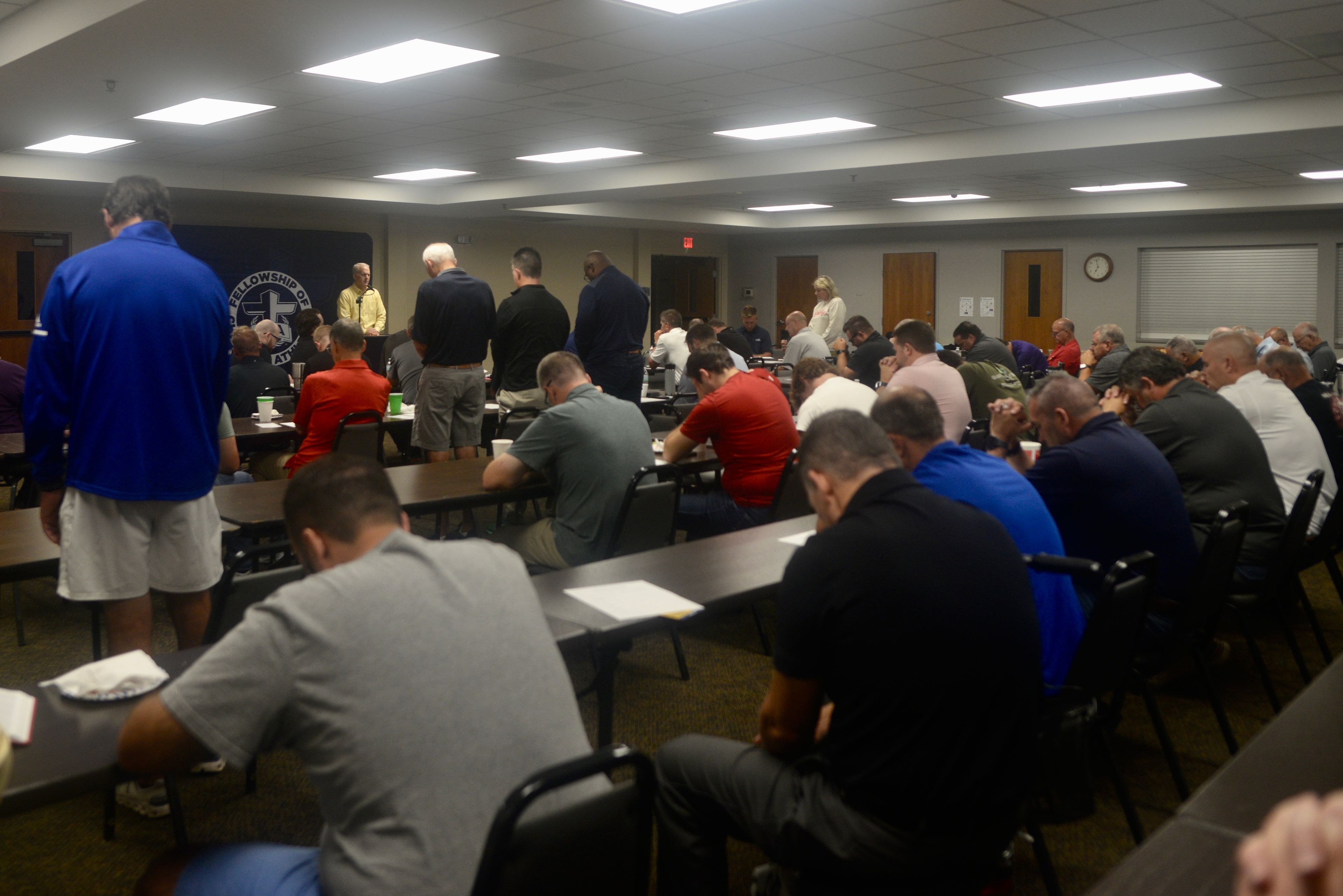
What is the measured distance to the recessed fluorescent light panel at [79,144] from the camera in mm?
8688

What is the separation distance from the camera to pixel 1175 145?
8.03 m

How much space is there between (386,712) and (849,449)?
3.15ft

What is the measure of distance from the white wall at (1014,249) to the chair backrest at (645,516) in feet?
42.3

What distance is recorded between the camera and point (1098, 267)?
14875 mm

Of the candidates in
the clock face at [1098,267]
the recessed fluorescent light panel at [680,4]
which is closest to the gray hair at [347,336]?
the recessed fluorescent light panel at [680,4]

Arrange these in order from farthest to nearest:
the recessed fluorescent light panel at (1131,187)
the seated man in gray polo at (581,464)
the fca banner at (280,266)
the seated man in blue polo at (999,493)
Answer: the fca banner at (280,266), the recessed fluorescent light panel at (1131,187), the seated man in gray polo at (581,464), the seated man in blue polo at (999,493)

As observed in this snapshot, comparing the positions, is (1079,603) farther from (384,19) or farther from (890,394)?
(384,19)

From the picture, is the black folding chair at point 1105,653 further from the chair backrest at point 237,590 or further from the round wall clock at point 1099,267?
the round wall clock at point 1099,267

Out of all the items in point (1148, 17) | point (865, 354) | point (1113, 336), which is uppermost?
point (1148, 17)

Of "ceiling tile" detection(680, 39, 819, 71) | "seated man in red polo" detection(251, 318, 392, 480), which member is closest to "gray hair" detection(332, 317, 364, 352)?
"seated man in red polo" detection(251, 318, 392, 480)

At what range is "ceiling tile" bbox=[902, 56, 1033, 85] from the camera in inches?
236

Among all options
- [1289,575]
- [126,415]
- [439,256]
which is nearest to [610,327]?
[439,256]

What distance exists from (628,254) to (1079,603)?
46.3 feet

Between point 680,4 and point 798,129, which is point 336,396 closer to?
point 680,4
